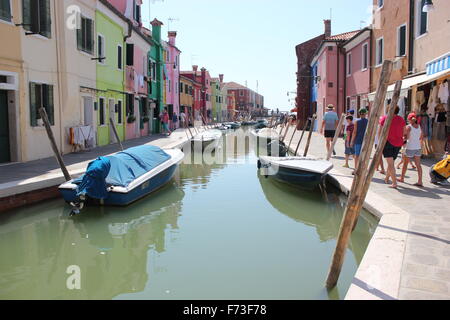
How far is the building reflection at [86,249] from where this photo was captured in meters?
4.96

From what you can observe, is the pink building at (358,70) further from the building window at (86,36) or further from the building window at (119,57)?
the building window at (86,36)

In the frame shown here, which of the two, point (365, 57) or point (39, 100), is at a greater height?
point (365, 57)

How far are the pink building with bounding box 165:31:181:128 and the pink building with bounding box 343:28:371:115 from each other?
14309 millimetres

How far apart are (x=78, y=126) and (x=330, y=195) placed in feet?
30.0

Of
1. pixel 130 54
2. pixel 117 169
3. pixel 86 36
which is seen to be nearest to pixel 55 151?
pixel 117 169

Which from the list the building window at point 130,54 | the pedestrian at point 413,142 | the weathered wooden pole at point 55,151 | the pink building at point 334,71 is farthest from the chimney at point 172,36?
the pedestrian at point 413,142

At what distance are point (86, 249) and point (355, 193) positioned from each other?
4.06 meters

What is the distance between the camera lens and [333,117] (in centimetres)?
1399

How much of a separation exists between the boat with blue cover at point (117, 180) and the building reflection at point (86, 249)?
0.32 metres

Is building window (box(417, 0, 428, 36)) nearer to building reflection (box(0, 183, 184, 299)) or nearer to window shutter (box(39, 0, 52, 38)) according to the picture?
building reflection (box(0, 183, 184, 299))

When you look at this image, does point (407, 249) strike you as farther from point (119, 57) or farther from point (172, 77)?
point (172, 77)

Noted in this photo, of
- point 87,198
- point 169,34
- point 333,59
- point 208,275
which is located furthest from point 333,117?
point 169,34

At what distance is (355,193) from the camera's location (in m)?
4.24

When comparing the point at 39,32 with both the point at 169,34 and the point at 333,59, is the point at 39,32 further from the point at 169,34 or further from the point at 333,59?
the point at 169,34
